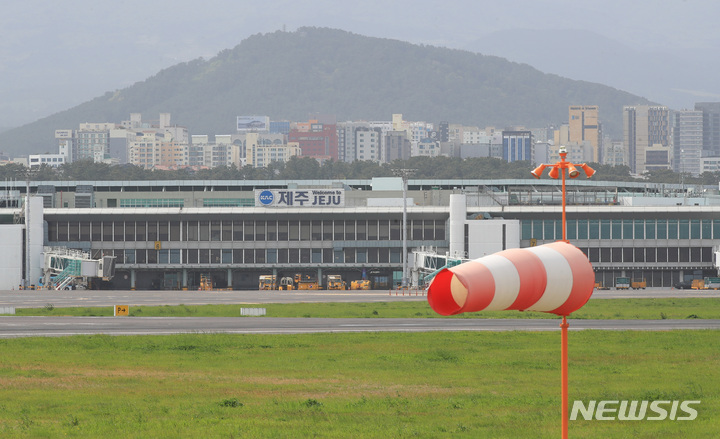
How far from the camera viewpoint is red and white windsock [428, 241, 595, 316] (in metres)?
17.9

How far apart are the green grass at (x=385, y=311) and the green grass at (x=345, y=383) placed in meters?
18.7

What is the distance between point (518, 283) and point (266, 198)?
423 feet

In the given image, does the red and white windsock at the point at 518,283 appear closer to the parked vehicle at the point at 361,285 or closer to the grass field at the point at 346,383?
the grass field at the point at 346,383

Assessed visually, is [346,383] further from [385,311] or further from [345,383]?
[385,311]

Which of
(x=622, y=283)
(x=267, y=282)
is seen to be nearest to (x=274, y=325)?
(x=267, y=282)

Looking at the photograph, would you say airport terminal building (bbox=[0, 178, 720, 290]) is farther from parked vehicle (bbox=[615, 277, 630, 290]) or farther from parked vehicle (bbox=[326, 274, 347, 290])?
parked vehicle (bbox=[326, 274, 347, 290])

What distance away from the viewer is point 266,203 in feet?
480

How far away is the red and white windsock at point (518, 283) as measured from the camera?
58.7 ft

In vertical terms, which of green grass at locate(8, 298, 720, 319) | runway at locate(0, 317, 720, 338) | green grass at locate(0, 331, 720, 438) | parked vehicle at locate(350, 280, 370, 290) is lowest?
parked vehicle at locate(350, 280, 370, 290)

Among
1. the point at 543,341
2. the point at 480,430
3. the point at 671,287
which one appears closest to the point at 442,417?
the point at 480,430

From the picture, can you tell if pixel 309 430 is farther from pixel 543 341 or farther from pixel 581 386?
pixel 543 341

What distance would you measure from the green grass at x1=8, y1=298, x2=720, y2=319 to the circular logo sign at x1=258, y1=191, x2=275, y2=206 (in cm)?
4999

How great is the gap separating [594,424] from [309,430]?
8746mm

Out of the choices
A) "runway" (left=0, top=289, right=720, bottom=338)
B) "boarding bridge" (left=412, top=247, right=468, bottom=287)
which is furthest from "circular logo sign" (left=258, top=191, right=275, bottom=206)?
"runway" (left=0, top=289, right=720, bottom=338)
